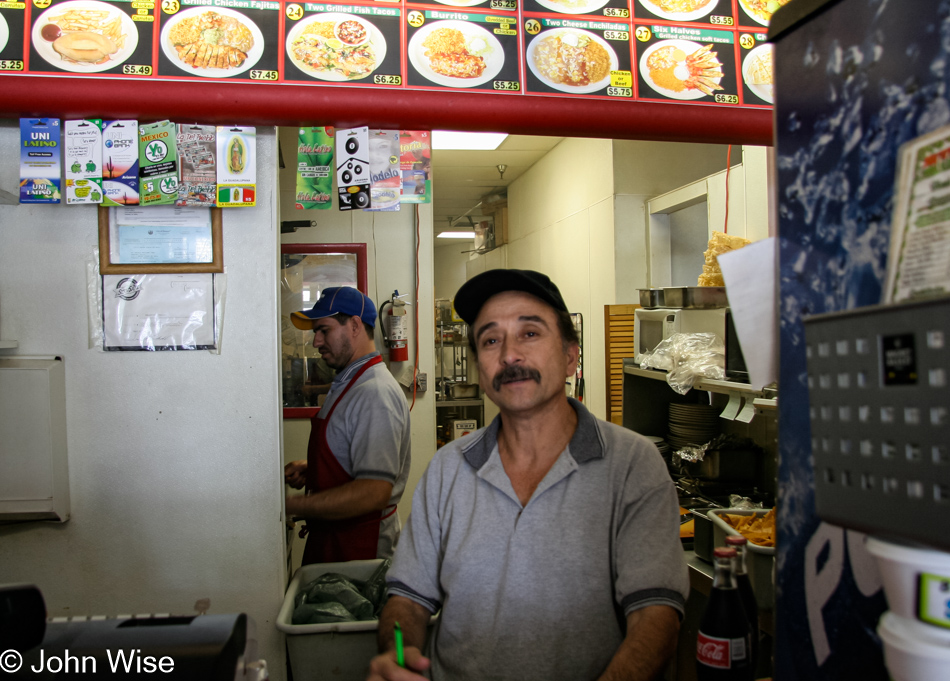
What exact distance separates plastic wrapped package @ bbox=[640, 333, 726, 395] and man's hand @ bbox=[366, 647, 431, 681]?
6.66ft

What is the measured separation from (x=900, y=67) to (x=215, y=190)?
1.80 m

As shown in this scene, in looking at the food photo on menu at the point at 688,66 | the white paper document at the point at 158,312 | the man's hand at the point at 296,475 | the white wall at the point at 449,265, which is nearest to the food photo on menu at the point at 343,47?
the white paper document at the point at 158,312

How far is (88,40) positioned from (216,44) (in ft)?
1.16

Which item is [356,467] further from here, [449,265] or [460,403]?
[449,265]

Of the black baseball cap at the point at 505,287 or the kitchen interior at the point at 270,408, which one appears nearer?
the kitchen interior at the point at 270,408

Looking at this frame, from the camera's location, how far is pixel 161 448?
2.05 meters

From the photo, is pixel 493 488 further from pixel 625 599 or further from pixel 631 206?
pixel 631 206

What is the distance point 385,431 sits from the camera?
256cm

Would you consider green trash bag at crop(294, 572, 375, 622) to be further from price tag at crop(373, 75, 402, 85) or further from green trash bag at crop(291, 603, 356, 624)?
price tag at crop(373, 75, 402, 85)

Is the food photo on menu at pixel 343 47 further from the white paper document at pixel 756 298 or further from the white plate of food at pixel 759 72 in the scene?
the white paper document at pixel 756 298

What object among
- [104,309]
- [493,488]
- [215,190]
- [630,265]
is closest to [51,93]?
[215,190]

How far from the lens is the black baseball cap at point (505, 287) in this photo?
68.9 inches

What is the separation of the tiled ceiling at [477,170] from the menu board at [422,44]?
12.3 ft

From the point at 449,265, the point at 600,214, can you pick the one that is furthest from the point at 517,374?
the point at 449,265
